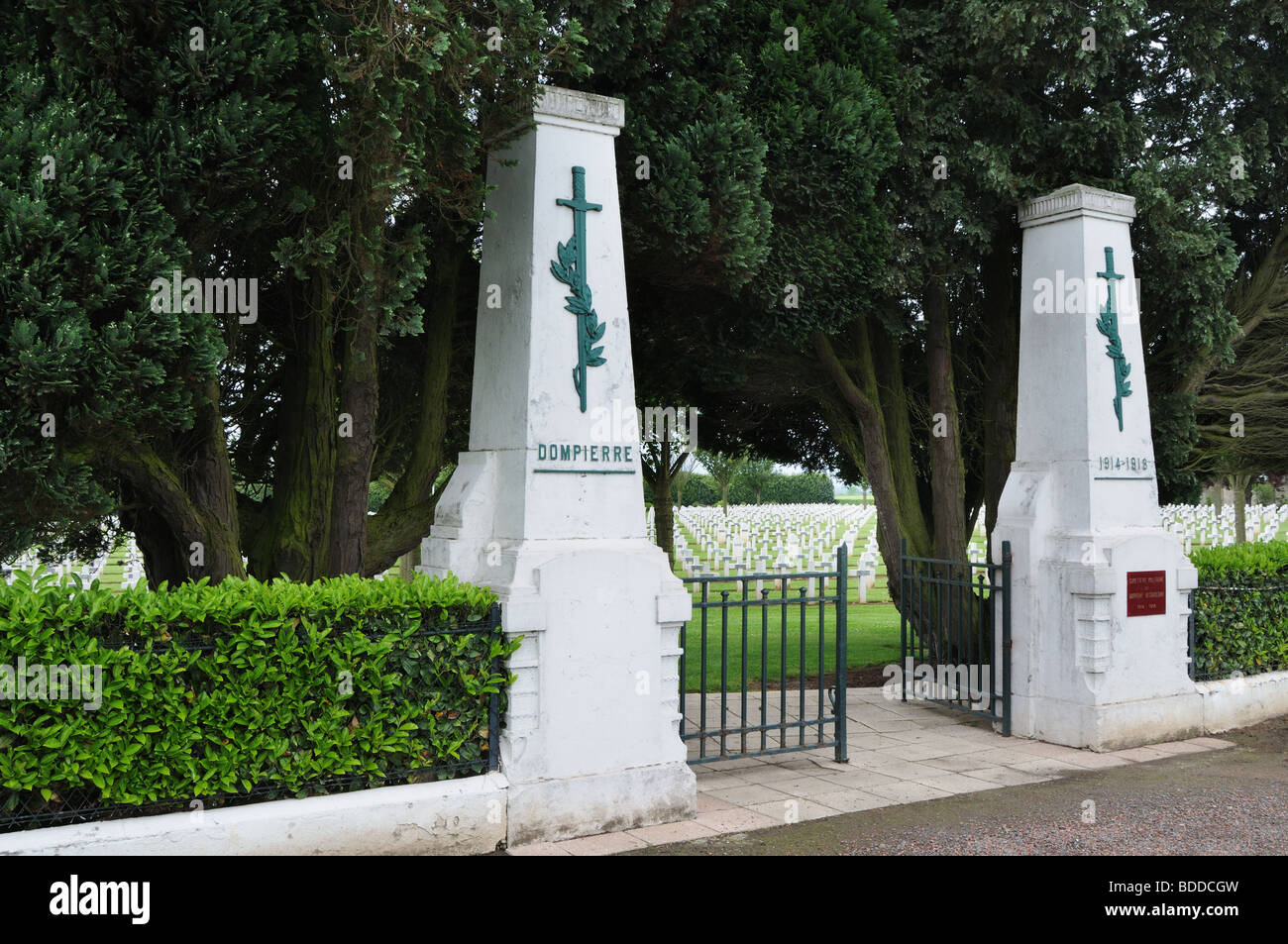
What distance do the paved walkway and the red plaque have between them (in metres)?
1.21

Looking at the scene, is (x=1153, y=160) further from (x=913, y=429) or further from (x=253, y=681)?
(x=253, y=681)

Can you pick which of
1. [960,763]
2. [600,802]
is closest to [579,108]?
[600,802]

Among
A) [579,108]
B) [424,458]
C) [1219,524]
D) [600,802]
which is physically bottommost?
[600,802]

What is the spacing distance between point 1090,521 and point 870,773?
9.92 ft

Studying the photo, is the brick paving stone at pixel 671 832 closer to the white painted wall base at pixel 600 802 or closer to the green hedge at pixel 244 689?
the white painted wall base at pixel 600 802

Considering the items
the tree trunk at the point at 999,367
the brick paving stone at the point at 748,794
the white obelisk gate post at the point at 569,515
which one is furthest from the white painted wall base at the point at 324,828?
the tree trunk at the point at 999,367

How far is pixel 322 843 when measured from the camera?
5562 mm

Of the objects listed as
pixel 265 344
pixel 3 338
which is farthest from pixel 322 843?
pixel 265 344

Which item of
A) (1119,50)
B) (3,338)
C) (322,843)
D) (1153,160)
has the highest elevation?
(1119,50)

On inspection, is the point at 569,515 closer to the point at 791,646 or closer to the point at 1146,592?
the point at 1146,592

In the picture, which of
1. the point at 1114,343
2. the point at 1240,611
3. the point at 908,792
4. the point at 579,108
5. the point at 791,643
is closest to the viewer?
the point at 579,108

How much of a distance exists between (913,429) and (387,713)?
7.91m

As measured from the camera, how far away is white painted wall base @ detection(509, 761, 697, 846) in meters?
6.21

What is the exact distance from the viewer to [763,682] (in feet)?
24.2
